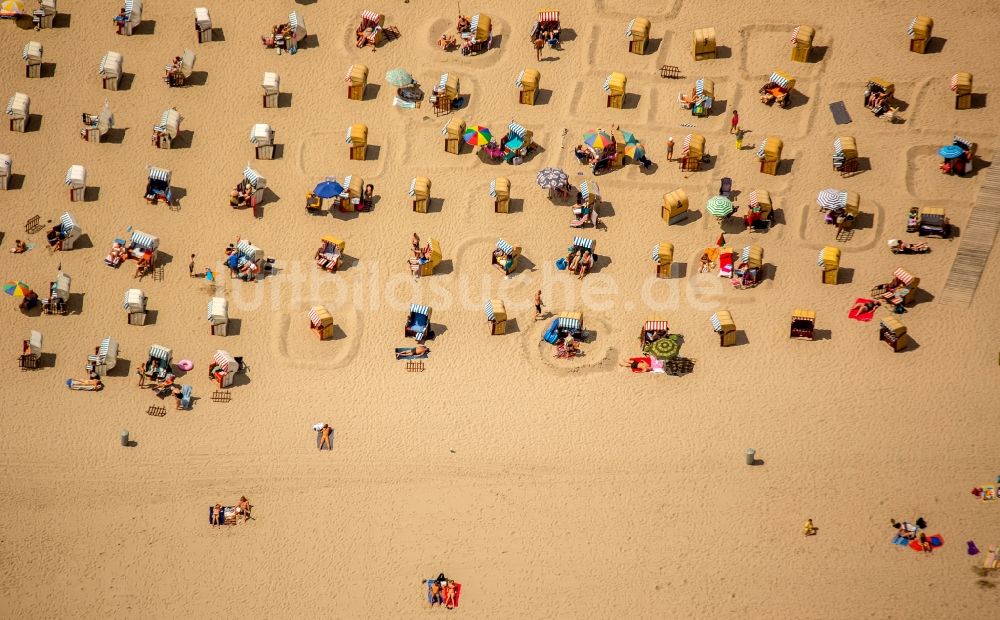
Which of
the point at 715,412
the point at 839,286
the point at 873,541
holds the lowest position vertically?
the point at 873,541

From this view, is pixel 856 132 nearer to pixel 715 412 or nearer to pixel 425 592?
pixel 715 412

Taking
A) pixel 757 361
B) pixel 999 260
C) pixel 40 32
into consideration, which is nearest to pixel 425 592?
pixel 757 361

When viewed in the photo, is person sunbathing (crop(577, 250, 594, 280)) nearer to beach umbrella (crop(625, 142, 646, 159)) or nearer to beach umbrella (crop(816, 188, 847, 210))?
beach umbrella (crop(625, 142, 646, 159))

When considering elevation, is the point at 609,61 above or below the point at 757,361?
above

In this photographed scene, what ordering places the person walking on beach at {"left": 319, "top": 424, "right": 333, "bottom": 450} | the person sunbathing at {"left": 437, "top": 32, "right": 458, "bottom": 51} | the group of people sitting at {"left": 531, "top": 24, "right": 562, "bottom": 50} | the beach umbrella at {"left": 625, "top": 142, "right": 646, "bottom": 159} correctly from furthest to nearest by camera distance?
the person sunbathing at {"left": 437, "top": 32, "right": 458, "bottom": 51} < the group of people sitting at {"left": 531, "top": 24, "right": 562, "bottom": 50} < the beach umbrella at {"left": 625, "top": 142, "right": 646, "bottom": 159} < the person walking on beach at {"left": 319, "top": 424, "right": 333, "bottom": 450}

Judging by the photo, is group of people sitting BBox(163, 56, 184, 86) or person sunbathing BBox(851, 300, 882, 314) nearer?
person sunbathing BBox(851, 300, 882, 314)

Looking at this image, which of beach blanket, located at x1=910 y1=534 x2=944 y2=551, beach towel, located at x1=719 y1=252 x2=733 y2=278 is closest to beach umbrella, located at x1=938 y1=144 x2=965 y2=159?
beach towel, located at x1=719 y1=252 x2=733 y2=278
